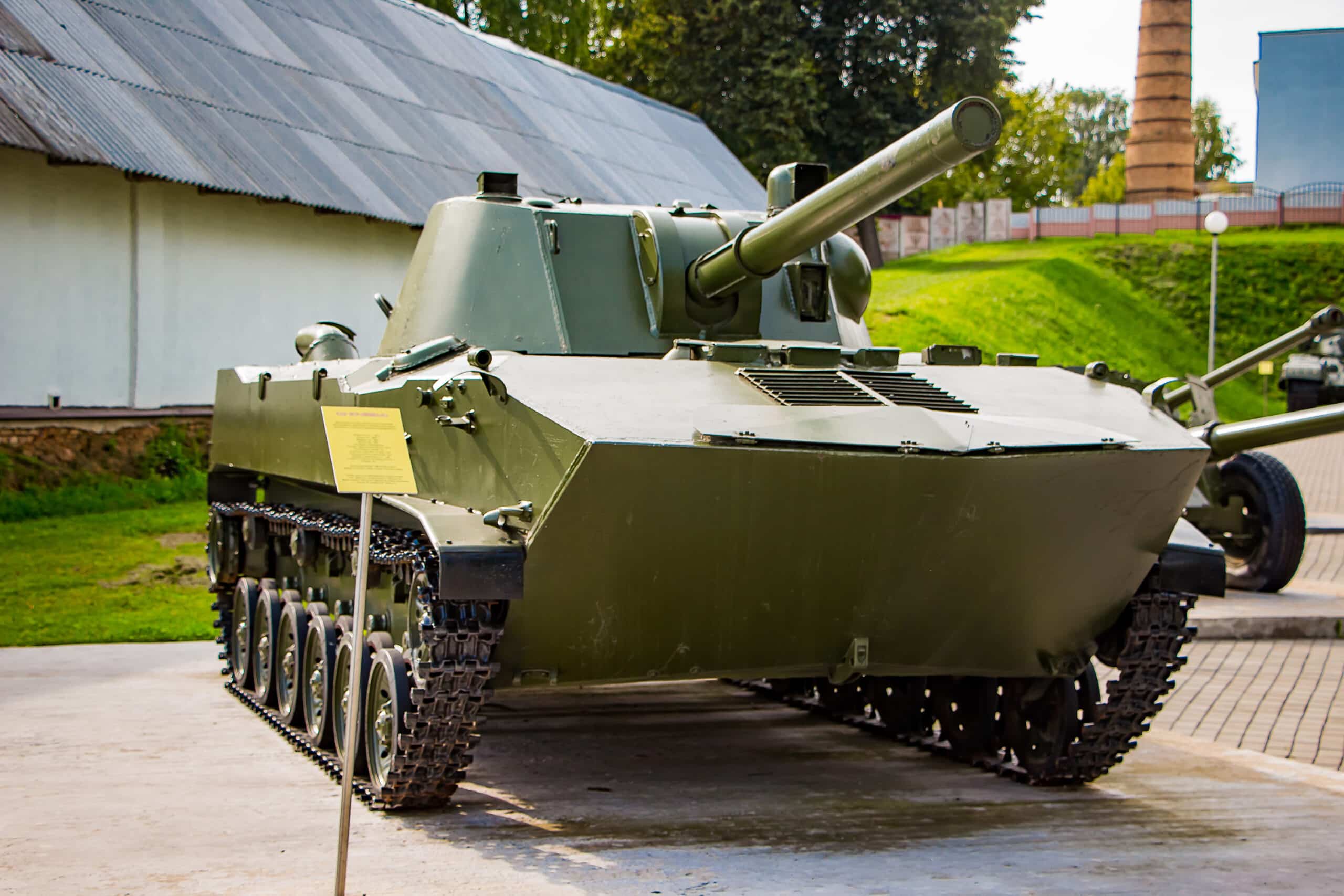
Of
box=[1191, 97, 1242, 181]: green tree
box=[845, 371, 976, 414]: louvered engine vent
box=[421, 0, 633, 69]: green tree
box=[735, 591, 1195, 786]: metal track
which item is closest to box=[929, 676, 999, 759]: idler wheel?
box=[735, 591, 1195, 786]: metal track

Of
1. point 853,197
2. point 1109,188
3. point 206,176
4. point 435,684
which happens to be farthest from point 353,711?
point 1109,188

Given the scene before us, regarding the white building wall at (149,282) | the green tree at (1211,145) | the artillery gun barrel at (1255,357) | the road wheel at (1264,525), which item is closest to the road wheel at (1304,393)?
the artillery gun barrel at (1255,357)

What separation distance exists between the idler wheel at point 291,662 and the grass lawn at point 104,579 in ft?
9.79

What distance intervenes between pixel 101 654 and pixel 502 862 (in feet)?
19.3

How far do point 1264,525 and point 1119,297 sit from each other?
2870cm

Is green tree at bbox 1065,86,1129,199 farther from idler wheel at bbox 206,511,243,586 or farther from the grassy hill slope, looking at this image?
idler wheel at bbox 206,511,243,586

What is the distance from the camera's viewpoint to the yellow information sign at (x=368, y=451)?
518 centimetres

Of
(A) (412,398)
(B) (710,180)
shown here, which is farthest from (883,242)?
(A) (412,398)

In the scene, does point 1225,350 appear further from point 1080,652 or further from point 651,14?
point 1080,652

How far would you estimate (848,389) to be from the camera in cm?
614

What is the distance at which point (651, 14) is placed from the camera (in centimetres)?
3797

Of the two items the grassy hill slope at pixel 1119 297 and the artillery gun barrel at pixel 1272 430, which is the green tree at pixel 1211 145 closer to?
the grassy hill slope at pixel 1119 297

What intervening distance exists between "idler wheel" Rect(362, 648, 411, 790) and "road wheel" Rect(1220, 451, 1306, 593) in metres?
8.68

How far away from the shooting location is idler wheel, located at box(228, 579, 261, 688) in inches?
363
